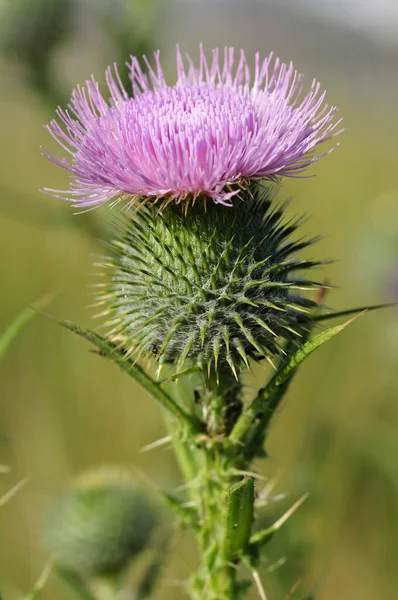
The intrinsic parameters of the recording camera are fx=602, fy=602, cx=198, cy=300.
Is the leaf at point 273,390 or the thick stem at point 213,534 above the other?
the leaf at point 273,390

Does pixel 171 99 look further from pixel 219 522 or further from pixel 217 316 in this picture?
pixel 219 522

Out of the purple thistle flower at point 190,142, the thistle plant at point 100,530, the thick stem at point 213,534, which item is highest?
the purple thistle flower at point 190,142

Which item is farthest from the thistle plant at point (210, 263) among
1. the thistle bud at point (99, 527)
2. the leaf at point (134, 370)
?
the thistle bud at point (99, 527)

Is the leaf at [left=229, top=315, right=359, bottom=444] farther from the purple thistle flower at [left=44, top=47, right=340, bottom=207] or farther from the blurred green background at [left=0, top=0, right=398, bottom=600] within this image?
the purple thistle flower at [left=44, top=47, right=340, bottom=207]

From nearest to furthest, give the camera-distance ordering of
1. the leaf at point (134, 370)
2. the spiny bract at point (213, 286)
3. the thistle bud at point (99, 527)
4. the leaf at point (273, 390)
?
the leaf at point (273, 390)
the leaf at point (134, 370)
the spiny bract at point (213, 286)
the thistle bud at point (99, 527)

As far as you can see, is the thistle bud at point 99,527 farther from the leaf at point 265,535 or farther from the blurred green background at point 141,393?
the leaf at point 265,535

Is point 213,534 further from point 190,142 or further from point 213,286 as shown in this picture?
point 190,142

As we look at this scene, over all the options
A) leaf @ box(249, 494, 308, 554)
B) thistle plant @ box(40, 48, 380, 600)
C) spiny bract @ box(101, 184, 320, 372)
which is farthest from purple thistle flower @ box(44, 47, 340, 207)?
leaf @ box(249, 494, 308, 554)
